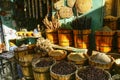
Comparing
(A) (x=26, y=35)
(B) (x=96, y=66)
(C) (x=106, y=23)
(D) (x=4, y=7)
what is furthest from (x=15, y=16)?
(B) (x=96, y=66)

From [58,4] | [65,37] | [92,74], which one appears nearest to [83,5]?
[58,4]

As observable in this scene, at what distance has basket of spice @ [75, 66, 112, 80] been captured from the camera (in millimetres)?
4559

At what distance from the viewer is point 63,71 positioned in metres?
5.07

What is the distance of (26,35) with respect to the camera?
7.78 meters

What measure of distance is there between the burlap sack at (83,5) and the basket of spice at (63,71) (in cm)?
200

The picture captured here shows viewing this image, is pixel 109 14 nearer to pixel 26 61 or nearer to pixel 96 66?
pixel 96 66

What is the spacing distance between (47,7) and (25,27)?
1.92 metres

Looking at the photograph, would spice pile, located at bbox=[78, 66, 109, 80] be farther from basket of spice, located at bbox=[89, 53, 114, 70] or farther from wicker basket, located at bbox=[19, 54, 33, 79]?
wicker basket, located at bbox=[19, 54, 33, 79]

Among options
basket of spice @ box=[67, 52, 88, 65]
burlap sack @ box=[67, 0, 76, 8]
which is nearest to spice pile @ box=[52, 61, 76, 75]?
basket of spice @ box=[67, 52, 88, 65]

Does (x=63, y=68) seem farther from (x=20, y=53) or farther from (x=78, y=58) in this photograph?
(x=20, y=53)

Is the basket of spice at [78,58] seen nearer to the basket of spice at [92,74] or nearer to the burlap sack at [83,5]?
the basket of spice at [92,74]

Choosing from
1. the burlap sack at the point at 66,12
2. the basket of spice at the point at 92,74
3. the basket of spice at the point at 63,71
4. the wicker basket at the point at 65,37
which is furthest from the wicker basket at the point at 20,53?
the basket of spice at the point at 92,74

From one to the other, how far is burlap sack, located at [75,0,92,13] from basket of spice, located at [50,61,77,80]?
2.00 m

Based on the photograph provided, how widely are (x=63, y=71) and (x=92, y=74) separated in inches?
33.1
